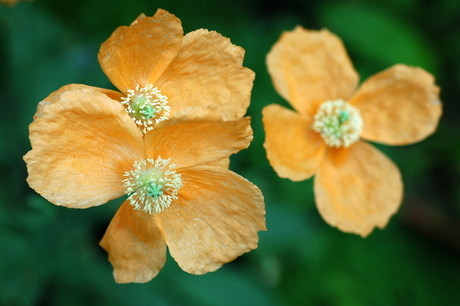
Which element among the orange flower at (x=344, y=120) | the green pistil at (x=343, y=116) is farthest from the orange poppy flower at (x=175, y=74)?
the green pistil at (x=343, y=116)

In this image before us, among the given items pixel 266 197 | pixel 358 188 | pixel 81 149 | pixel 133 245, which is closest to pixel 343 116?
pixel 358 188

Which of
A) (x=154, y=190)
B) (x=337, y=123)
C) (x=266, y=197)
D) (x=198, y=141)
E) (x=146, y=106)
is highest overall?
(x=146, y=106)

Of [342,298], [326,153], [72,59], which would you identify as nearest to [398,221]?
[342,298]

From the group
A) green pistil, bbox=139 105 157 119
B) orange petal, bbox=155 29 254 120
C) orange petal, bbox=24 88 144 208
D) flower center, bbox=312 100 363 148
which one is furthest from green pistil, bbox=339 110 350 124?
orange petal, bbox=24 88 144 208

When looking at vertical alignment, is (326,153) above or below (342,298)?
above

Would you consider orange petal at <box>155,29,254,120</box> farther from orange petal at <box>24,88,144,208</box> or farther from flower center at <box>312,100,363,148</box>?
flower center at <box>312,100,363,148</box>

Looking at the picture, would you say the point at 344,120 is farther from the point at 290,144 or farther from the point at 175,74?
the point at 175,74

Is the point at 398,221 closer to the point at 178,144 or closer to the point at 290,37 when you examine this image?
the point at 290,37
